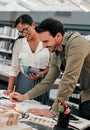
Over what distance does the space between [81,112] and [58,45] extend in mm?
588

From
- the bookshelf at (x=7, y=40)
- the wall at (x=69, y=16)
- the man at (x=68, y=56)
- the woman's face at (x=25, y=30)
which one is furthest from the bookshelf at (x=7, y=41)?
the man at (x=68, y=56)

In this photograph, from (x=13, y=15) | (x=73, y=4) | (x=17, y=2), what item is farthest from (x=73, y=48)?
(x=17, y=2)

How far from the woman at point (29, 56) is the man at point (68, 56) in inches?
15.8

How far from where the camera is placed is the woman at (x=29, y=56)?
2367 millimetres

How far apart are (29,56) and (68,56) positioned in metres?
0.75

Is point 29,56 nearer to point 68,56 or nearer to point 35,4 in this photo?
point 68,56

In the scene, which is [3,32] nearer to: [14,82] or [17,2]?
[17,2]

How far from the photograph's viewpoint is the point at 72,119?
177 cm

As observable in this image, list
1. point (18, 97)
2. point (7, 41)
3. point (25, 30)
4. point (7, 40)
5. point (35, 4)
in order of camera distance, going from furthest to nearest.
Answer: point (35, 4) → point (7, 40) → point (7, 41) → point (25, 30) → point (18, 97)

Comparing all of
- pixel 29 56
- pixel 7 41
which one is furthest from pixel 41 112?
pixel 7 41

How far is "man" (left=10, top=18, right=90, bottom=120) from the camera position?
173 cm

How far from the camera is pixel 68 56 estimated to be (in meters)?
1.79

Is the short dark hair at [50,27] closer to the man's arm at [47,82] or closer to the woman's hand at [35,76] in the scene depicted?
the man's arm at [47,82]

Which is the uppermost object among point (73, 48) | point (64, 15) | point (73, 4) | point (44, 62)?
point (73, 4)
